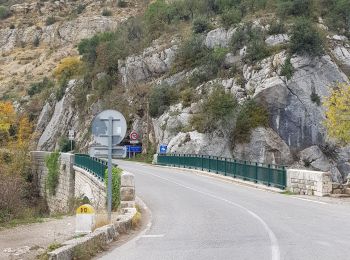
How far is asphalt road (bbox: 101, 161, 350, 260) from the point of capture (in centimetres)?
1012

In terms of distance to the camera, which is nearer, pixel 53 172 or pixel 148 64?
pixel 53 172

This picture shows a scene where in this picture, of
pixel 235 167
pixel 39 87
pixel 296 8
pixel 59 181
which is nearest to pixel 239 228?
pixel 235 167

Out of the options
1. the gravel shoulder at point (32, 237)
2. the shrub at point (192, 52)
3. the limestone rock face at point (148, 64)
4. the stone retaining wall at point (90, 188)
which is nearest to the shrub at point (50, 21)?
the limestone rock face at point (148, 64)

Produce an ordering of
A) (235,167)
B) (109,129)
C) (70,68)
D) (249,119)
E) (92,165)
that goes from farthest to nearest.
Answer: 1. (70,68)
2. (249,119)
3. (235,167)
4. (92,165)
5. (109,129)

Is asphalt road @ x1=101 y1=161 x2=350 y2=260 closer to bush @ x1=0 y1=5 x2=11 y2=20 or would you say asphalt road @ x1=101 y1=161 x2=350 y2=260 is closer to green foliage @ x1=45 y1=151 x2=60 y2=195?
green foliage @ x1=45 y1=151 x2=60 y2=195

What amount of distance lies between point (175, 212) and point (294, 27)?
35.6 metres

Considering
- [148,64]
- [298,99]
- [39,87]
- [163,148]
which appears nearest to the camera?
[298,99]

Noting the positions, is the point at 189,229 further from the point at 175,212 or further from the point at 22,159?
the point at 22,159

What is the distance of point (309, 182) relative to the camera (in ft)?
74.1

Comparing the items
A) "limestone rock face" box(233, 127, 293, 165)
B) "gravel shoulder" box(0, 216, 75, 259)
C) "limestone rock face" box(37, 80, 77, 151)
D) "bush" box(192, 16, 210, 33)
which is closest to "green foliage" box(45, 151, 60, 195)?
"limestone rock face" box(233, 127, 293, 165)

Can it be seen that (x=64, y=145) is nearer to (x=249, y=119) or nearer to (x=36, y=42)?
(x=249, y=119)

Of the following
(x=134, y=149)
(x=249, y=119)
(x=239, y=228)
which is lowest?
(x=239, y=228)

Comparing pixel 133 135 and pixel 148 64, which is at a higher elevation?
pixel 148 64

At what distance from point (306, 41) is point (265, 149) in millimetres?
10408
